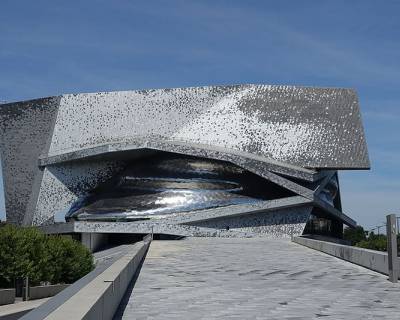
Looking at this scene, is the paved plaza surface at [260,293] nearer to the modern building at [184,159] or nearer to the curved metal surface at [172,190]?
the modern building at [184,159]

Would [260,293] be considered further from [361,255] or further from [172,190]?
[172,190]

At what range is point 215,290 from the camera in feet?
32.9

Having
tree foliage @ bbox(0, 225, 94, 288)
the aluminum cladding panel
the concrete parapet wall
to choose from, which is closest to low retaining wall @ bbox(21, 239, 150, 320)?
the concrete parapet wall

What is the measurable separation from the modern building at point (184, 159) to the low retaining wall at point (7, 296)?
16.2 meters

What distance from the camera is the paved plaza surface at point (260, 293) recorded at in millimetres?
7602

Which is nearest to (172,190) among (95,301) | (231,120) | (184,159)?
(184,159)

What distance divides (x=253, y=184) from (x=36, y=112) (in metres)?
18.3

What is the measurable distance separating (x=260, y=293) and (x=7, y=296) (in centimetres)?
1491

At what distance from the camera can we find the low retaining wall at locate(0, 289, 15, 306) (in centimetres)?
2141

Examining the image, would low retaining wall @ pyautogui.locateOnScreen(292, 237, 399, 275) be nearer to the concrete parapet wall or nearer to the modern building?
the concrete parapet wall

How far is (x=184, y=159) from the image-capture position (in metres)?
43.9

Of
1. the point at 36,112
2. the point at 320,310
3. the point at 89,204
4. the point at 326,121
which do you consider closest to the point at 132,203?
the point at 89,204

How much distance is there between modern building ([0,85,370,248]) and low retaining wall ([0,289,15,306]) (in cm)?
1616

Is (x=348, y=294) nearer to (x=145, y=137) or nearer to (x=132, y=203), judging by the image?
(x=132, y=203)
